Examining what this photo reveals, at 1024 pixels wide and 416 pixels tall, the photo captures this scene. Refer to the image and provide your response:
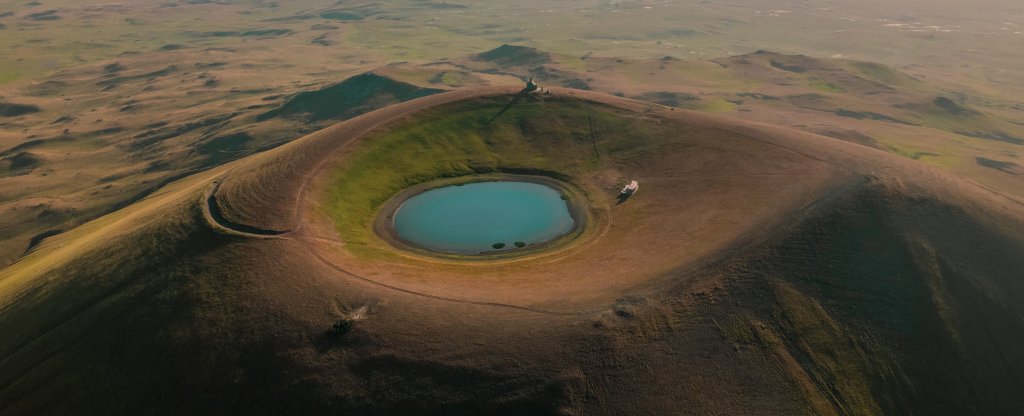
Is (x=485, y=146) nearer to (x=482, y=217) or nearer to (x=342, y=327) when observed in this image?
(x=482, y=217)

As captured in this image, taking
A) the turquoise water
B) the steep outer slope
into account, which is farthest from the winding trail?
the turquoise water

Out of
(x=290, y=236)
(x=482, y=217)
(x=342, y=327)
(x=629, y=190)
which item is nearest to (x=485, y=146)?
(x=482, y=217)

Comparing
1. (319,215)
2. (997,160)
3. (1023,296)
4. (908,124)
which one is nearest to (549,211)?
(319,215)

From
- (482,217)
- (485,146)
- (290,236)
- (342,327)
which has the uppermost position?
(485,146)

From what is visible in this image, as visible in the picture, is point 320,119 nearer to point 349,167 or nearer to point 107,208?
point 107,208

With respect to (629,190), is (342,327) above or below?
above

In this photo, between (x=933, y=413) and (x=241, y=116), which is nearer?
(x=933, y=413)

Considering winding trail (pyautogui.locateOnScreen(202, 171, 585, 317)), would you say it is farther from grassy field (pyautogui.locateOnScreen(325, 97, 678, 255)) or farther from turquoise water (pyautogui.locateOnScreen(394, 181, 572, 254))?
turquoise water (pyautogui.locateOnScreen(394, 181, 572, 254))
